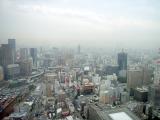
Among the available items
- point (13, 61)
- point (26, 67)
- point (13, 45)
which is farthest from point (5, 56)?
point (26, 67)

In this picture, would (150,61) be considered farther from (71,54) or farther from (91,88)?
(71,54)

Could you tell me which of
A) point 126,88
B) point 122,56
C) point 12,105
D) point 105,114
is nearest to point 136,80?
point 126,88

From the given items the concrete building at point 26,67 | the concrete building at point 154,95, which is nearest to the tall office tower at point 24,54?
the concrete building at point 26,67

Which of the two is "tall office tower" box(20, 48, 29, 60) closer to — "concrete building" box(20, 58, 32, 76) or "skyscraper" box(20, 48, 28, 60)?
"skyscraper" box(20, 48, 28, 60)

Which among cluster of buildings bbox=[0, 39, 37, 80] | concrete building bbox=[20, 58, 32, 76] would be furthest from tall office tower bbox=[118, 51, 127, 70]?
concrete building bbox=[20, 58, 32, 76]

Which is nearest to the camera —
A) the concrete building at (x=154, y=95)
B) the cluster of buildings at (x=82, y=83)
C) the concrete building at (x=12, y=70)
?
the cluster of buildings at (x=82, y=83)

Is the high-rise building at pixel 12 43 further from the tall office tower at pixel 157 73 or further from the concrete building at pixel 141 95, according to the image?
the tall office tower at pixel 157 73
